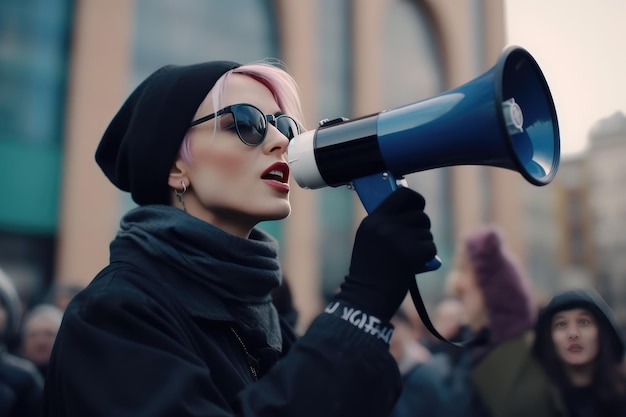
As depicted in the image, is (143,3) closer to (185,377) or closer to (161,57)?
(161,57)

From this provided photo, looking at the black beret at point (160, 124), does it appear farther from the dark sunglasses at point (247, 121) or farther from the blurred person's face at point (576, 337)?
the blurred person's face at point (576, 337)

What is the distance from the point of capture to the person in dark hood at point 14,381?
3359 millimetres

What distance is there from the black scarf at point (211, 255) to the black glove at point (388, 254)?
29 centimetres

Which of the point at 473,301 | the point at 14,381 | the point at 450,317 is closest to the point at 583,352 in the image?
the point at 473,301

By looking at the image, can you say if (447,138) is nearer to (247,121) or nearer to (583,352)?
(247,121)

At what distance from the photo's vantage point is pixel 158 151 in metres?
1.52

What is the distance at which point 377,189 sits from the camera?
131cm

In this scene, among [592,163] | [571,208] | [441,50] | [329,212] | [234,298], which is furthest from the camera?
[571,208]

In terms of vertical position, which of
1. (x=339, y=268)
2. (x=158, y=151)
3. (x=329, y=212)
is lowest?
(x=339, y=268)

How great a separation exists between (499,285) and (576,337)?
1.88 feet

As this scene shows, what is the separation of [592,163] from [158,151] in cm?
4806

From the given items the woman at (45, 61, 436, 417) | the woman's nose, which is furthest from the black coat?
the woman's nose

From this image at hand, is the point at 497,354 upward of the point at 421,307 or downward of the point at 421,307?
downward

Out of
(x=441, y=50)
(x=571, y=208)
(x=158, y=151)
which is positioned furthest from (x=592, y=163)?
(x=158, y=151)
